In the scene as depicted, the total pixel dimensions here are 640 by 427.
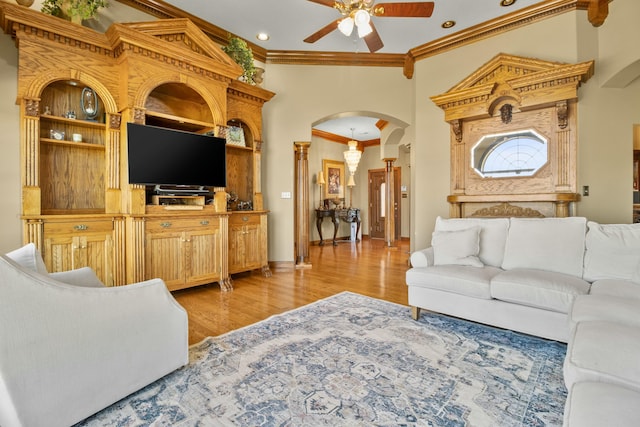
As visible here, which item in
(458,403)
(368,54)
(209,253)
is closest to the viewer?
(458,403)

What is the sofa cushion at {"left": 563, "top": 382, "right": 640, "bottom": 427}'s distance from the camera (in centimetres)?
84

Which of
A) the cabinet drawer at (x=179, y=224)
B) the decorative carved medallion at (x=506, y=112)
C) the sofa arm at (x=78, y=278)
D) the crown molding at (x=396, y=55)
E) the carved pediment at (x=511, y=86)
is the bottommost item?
the sofa arm at (x=78, y=278)

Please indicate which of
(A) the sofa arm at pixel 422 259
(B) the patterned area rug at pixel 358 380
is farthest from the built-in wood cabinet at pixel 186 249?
(A) the sofa arm at pixel 422 259

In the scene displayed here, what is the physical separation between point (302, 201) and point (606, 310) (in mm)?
4114

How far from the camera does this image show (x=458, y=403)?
1637 millimetres

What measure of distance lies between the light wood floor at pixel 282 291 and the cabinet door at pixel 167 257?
0.82 feet

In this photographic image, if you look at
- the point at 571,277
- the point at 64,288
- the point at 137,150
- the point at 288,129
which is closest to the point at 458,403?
the point at 571,277

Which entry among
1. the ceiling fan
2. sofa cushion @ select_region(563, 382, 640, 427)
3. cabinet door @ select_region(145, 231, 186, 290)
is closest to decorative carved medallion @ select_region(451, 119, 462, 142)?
the ceiling fan

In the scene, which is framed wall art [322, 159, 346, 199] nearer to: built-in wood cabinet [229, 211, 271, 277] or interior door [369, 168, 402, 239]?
interior door [369, 168, 402, 239]

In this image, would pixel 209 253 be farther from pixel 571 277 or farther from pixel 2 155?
pixel 571 277

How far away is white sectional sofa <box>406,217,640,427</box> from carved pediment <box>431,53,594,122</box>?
1.85 m

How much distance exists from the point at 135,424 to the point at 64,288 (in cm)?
71

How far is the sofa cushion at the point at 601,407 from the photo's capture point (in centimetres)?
84

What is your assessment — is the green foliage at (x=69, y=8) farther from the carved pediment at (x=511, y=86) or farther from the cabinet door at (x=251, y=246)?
the carved pediment at (x=511, y=86)
